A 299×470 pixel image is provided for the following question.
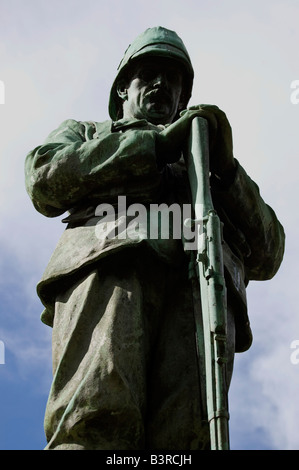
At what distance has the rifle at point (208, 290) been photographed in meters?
6.91

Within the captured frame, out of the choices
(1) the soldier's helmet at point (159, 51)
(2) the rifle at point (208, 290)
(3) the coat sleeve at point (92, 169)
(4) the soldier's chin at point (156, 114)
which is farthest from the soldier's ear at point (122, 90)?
(2) the rifle at point (208, 290)

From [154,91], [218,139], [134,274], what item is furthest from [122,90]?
[134,274]

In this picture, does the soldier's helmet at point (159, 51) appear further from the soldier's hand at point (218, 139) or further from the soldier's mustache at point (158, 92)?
the soldier's hand at point (218, 139)

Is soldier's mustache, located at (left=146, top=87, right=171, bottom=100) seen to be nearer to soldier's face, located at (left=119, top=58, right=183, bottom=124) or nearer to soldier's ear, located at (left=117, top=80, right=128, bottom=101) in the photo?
soldier's face, located at (left=119, top=58, right=183, bottom=124)

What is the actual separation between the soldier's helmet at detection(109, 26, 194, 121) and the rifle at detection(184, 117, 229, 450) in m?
1.20

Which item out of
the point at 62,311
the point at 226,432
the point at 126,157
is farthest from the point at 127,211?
the point at 226,432

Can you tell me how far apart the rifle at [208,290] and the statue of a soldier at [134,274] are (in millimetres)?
181

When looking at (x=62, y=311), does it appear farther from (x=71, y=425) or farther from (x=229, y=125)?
(x=229, y=125)

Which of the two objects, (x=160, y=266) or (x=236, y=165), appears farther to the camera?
(x=236, y=165)

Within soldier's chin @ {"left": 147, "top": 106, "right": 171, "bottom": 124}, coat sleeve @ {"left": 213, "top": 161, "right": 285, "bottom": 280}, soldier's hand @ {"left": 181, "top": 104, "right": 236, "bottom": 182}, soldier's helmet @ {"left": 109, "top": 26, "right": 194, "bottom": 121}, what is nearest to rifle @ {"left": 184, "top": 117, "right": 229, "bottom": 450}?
soldier's hand @ {"left": 181, "top": 104, "right": 236, "bottom": 182}

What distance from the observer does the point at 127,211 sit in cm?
803

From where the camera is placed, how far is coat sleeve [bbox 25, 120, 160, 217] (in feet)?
26.4

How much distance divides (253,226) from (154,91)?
146cm
